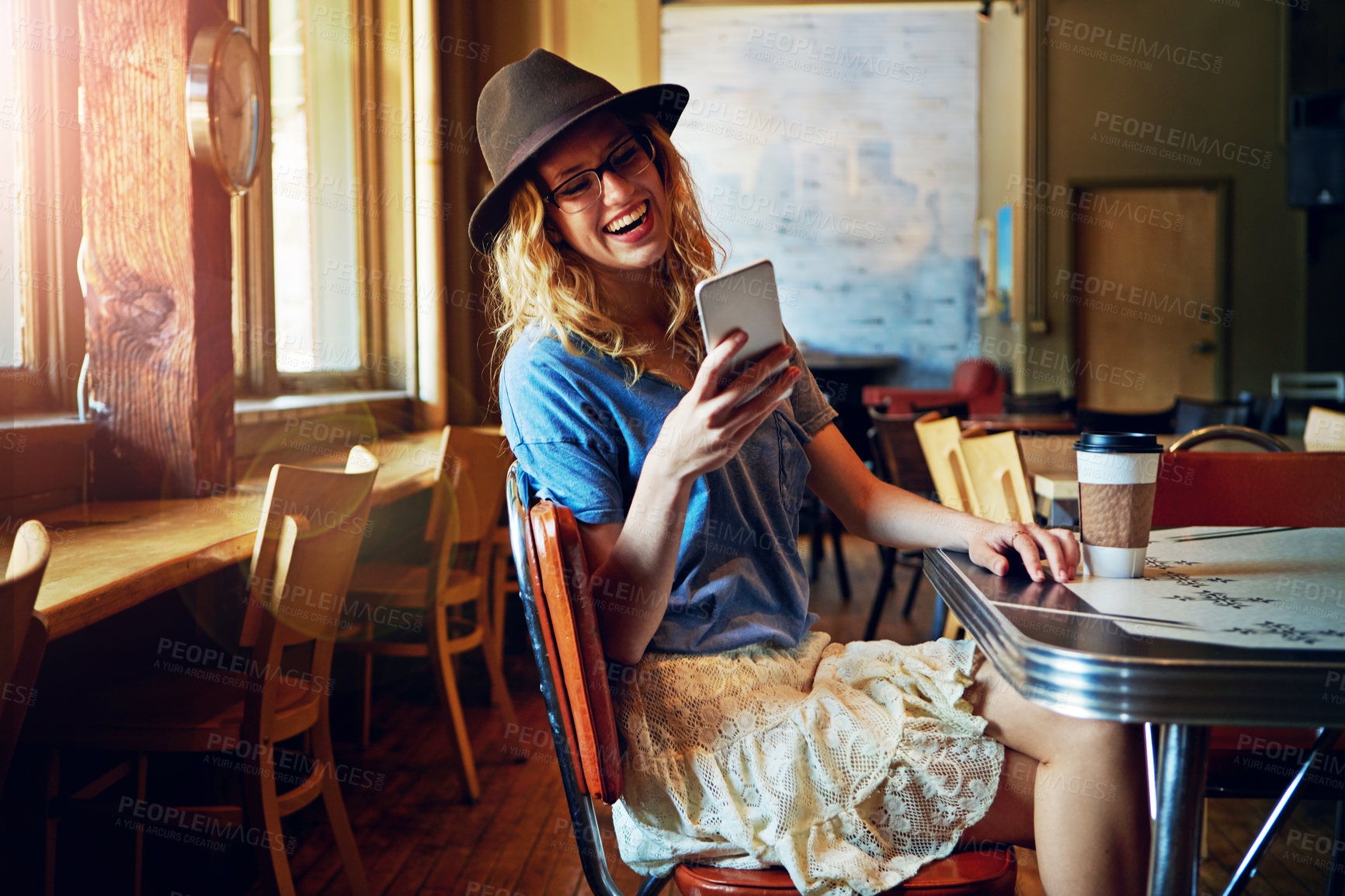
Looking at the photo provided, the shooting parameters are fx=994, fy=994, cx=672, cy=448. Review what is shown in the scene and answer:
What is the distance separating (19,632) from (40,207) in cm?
168

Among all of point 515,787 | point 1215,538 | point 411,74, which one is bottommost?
point 515,787

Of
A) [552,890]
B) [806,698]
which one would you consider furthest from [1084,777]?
[552,890]

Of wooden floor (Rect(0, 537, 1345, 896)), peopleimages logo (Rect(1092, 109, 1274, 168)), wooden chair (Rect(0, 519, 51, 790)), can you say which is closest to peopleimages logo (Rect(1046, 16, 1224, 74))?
peopleimages logo (Rect(1092, 109, 1274, 168))

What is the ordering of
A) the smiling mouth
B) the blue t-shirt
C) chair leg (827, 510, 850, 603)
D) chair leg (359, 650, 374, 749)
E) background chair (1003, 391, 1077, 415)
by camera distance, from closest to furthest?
the blue t-shirt, the smiling mouth, chair leg (359, 650, 374, 749), chair leg (827, 510, 850, 603), background chair (1003, 391, 1077, 415)

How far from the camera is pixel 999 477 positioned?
2.19m

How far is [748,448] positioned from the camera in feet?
4.29

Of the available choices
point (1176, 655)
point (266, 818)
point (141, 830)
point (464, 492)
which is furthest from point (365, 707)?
point (1176, 655)

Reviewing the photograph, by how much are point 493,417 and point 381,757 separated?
1994mm

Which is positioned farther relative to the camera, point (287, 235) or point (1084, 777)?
point (287, 235)

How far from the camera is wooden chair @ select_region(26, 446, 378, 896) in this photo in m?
1.60

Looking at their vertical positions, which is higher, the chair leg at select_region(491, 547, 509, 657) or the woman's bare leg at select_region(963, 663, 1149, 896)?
the woman's bare leg at select_region(963, 663, 1149, 896)

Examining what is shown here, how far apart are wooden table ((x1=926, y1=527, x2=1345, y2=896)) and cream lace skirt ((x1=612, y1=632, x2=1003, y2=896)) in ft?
0.44

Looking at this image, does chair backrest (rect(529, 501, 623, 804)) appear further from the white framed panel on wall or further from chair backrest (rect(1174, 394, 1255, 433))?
the white framed panel on wall

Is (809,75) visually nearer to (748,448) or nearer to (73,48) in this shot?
(73,48)
